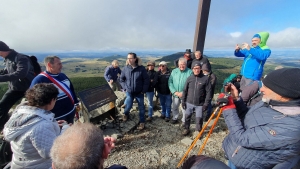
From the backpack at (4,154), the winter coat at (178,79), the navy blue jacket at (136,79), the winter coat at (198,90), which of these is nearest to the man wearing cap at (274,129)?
the winter coat at (198,90)

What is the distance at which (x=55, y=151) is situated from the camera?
3.54ft

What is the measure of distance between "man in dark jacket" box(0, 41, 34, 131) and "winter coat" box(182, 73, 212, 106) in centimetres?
430

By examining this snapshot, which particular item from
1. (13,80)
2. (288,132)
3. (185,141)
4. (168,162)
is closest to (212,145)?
(185,141)

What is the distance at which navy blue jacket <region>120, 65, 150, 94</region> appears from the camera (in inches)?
195

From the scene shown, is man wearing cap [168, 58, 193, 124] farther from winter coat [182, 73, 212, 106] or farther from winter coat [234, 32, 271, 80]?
winter coat [234, 32, 271, 80]

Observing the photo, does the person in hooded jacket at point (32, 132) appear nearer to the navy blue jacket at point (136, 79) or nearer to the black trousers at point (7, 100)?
the black trousers at point (7, 100)

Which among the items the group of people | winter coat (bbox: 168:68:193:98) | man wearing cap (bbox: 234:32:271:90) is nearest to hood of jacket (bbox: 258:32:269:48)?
man wearing cap (bbox: 234:32:271:90)

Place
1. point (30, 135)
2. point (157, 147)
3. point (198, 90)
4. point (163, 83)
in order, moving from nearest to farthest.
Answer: point (30, 135)
point (157, 147)
point (198, 90)
point (163, 83)

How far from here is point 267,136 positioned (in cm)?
155

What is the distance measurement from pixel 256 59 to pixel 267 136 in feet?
10.7

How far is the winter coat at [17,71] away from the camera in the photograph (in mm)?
3656

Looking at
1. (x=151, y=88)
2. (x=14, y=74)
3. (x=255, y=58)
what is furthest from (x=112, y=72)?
(x=255, y=58)

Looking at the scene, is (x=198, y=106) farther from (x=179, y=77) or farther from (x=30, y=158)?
(x=30, y=158)

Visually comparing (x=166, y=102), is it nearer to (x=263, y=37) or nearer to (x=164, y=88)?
(x=164, y=88)
